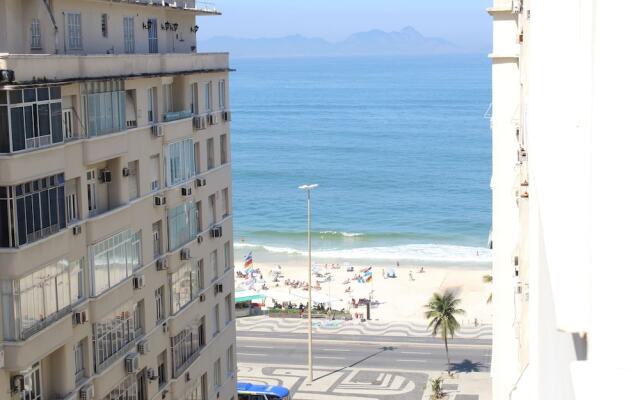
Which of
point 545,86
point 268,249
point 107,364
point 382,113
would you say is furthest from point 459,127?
point 545,86

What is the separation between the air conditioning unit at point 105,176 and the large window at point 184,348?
210 inches

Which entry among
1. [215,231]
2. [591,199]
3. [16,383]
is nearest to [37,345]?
[16,383]

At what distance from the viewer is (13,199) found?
50.8 ft

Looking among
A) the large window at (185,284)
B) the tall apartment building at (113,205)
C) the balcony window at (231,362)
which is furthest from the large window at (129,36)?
the balcony window at (231,362)

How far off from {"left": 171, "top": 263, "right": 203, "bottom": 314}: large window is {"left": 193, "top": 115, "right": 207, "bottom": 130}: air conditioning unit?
3.68m

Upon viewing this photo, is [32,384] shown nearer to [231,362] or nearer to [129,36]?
[129,36]

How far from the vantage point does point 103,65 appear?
64.5 ft

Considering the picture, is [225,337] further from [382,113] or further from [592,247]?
[382,113]

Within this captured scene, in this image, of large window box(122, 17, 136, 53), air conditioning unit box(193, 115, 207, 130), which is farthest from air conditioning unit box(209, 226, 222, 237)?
large window box(122, 17, 136, 53)

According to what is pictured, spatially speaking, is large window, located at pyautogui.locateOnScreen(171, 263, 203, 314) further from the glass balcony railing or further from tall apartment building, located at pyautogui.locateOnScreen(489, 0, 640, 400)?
tall apartment building, located at pyautogui.locateOnScreen(489, 0, 640, 400)

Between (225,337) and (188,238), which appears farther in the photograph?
(225,337)

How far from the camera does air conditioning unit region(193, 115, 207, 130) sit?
25375 mm

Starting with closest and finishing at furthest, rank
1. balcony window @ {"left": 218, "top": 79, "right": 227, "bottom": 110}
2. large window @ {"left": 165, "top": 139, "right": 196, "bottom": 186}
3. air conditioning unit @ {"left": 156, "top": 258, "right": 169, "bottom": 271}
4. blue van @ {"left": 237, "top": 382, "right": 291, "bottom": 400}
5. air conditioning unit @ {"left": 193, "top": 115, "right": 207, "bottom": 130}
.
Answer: air conditioning unit @ {"left": 156, "top": 258, "right": 169, "bottom": 271} < large window @ {"left": 165, "top": 139, "right": 196, "bottom": 186} < air conditioning unit @ {"left": 193, "top": 115, "right": 207, "bottom": 130} < balcony window @ {"left": 218, "top": 79, "right": 227, "bottom": 110} < blue van @ {"left": 237, "top": 382, "right": 291, "bottom": 400}

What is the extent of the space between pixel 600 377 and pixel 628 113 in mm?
479
